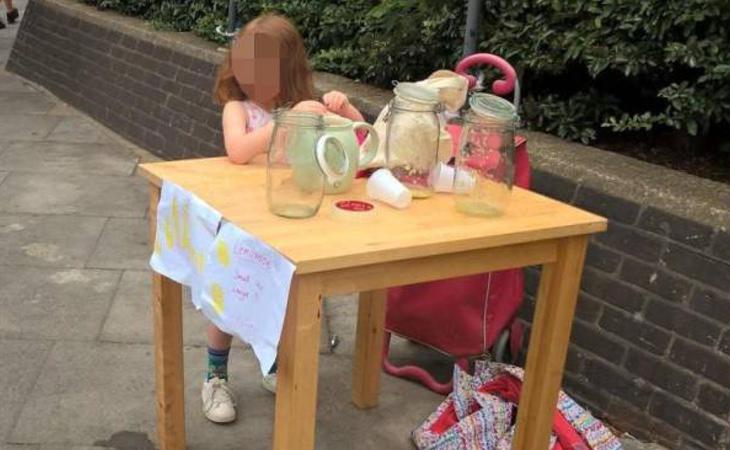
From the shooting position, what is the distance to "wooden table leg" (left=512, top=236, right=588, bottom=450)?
8.05 ft

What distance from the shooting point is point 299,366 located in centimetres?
199

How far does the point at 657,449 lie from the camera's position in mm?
3049

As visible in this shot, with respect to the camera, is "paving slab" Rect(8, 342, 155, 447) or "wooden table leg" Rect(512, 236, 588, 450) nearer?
"wooden table leg" Rect(512, 236, 588, 450)

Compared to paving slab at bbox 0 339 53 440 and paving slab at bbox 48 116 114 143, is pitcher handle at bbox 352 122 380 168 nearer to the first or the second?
paving slab at bbox 0 339 53 440

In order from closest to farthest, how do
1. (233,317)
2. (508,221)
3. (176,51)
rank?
1. (233,317)
2. (508,221)
3. (176,51)

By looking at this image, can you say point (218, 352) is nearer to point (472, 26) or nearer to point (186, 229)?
point (186, 229)

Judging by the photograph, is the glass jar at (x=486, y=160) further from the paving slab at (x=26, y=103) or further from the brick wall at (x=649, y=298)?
the paving slab at (x=26, y=103)

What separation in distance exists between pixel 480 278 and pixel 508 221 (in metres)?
0.89

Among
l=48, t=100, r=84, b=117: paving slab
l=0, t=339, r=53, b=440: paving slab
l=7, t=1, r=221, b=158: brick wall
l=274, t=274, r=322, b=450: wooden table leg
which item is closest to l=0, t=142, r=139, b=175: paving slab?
l=7, t=1, r=221, b=158: brick wall

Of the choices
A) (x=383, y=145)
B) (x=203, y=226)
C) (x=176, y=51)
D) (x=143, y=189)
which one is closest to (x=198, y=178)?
(x=203, y=226)

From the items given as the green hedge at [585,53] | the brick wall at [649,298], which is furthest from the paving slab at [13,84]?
the brick wall at [649,298]

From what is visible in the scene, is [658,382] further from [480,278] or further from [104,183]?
[104,183]

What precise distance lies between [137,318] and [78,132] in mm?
3774

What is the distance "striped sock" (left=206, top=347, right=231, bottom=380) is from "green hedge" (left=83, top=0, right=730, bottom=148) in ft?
5.69
